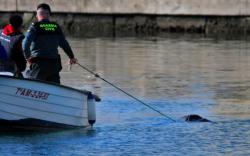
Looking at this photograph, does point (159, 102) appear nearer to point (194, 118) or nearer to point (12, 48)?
point (194, 118)

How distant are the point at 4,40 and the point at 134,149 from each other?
277 cm

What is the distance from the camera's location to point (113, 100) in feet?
60.9

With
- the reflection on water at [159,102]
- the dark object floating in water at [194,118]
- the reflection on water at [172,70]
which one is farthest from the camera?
the reflection on water at [172,70]

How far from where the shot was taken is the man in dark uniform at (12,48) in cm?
1473

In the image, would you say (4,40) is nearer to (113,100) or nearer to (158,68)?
(113,100)

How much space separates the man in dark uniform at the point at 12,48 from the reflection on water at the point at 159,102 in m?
1.08

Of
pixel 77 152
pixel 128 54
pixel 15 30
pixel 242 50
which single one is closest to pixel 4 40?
pixel 15 30

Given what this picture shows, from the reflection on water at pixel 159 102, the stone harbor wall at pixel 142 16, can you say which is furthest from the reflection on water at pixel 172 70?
the stone harbor wall at pixel 142 16

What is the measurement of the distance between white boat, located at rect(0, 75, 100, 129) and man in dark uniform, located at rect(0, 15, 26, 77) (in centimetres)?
72

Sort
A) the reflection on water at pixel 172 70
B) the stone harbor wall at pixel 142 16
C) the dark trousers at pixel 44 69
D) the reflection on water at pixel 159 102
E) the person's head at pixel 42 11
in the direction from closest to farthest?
the reflection on water at pixel 159 102, the person's head at pixel 42 11, the dark trousers at pixel 44 69, the reflection on water at pixel 172 70, the stone harbor wall at pixel 142 16

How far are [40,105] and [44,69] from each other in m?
0.65

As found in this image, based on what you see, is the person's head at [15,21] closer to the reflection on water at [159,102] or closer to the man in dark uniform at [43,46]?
the man in dark uniform at [43,46]

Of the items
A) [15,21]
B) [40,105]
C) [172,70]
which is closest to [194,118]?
[40,105]

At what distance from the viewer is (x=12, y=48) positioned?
1477 centimetres
